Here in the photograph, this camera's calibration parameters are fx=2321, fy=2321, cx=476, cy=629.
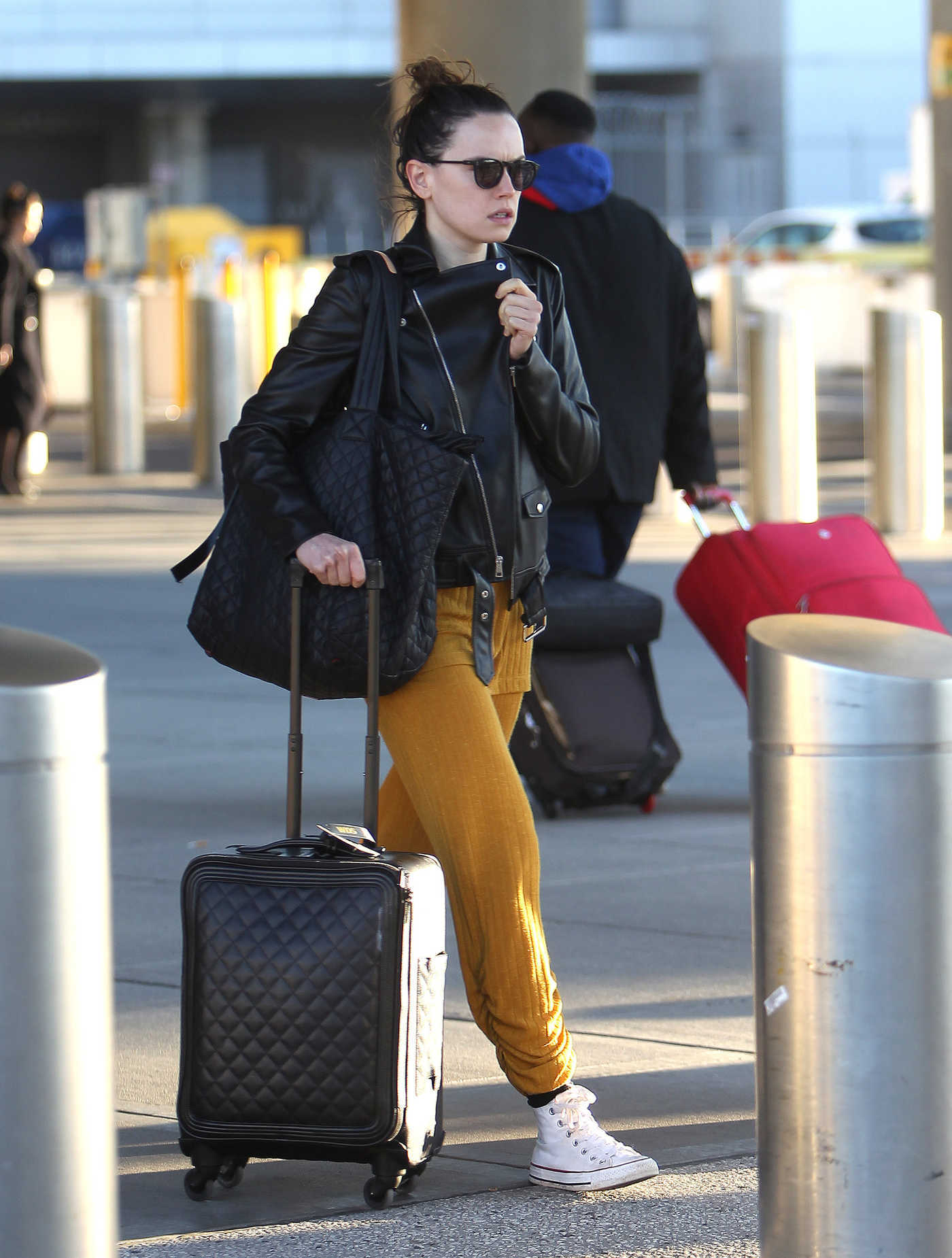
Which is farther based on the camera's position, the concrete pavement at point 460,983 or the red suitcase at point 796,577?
the red suitcase at point 796,577

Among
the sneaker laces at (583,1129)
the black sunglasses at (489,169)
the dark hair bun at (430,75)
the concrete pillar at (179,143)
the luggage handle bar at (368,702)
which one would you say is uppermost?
the concrete pillar at (179,143)

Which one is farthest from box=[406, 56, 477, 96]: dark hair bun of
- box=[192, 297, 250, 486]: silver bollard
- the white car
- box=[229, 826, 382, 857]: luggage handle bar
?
the white car

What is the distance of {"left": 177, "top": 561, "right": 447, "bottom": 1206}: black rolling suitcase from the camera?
139 inches

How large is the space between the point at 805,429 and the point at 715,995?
9.70m

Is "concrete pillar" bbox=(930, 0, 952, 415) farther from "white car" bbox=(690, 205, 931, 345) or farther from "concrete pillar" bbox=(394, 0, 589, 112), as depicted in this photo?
"white car" bbox=(690, 205, 931, 345)

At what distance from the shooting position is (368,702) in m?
3.61

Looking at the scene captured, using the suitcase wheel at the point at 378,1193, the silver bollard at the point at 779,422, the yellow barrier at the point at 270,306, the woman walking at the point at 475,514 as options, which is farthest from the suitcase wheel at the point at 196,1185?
the yellow barrier at the point at 270,306

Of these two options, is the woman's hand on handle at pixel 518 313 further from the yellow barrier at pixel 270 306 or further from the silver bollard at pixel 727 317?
the silver bollard at pixel 727 317

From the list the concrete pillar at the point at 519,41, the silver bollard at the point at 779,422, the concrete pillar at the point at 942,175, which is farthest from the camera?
the concrete pillar at the point at 942,175

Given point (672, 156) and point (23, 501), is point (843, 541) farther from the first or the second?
point (672, 156)

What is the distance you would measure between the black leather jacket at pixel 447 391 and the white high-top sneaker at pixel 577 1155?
2.81ft

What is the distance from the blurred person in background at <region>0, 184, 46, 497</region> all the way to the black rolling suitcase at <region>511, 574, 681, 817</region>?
8.96 metres

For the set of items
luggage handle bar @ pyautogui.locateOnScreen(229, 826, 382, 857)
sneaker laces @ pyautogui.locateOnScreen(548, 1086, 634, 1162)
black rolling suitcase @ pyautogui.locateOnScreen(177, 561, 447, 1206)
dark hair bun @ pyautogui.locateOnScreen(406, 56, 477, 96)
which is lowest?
sneaker laces @ pyautogui.locateOnScreen(548, 1086, 634, 1162)

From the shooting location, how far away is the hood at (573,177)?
21.6 feet
